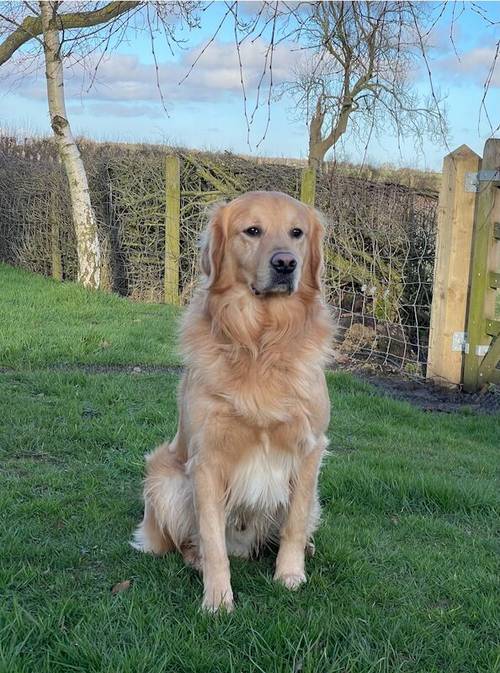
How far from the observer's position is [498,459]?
5.07 meters

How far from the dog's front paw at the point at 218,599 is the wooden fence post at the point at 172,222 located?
8250mm

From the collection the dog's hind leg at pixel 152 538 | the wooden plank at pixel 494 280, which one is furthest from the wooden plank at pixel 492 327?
the dog's hind leg at pixel 152 538

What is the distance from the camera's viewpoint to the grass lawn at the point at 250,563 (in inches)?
96.2

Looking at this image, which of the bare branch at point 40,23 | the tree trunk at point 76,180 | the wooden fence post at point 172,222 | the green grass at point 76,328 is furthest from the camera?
the tree trunk at point 76,180

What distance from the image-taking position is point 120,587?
9.63 ft

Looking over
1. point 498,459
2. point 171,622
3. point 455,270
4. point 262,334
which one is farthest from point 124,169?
point 171,622

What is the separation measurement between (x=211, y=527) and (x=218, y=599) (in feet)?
0.92

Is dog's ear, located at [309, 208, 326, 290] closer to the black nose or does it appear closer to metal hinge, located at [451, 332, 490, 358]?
the black nose

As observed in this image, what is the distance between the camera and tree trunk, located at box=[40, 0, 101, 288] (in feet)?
35.5

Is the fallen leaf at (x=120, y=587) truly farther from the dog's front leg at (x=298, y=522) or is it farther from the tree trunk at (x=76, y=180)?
the tree trunk at (x=76, y=180)

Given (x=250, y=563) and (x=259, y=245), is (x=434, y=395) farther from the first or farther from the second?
(x=259, y=245)

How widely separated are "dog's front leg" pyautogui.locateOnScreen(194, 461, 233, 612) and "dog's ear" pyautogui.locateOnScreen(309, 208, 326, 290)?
972 mm

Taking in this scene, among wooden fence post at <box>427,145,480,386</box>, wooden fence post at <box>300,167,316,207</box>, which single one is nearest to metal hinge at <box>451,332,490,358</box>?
wooden fence post at <box>427,145,480,386</box>

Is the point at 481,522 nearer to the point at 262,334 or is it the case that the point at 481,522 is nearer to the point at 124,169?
the point at 262,334
